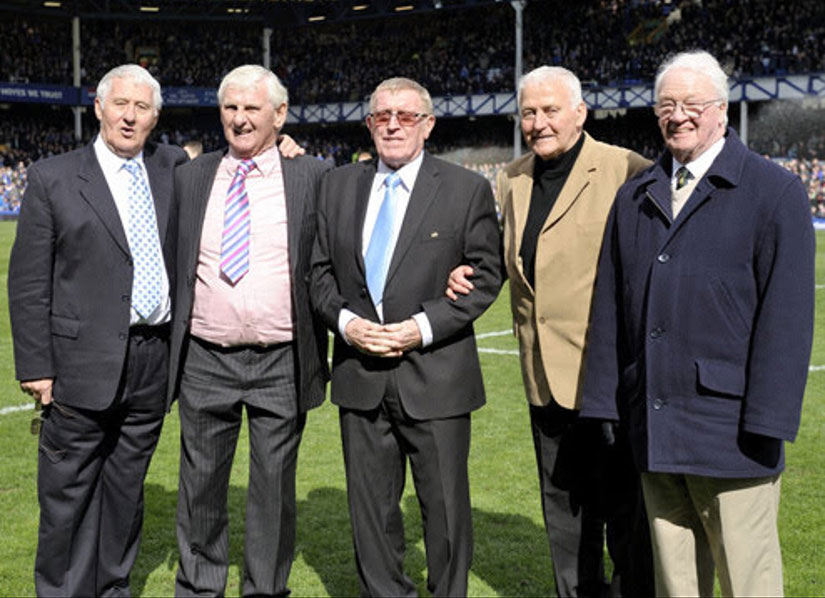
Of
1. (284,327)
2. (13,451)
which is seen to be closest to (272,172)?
(284,327)

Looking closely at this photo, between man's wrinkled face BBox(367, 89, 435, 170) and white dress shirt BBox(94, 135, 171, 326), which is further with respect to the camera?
white dress shirt BBox(94, 135, 171, 326)

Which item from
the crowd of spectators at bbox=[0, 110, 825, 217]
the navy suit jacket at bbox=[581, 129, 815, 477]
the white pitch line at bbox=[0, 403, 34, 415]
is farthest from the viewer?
the crowd of spectators at bbox=[0, 110, 825, 217]

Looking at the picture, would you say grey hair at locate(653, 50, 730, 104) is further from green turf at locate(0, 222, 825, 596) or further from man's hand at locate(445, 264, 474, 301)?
green turf at locate(0, 222, 825, 596)

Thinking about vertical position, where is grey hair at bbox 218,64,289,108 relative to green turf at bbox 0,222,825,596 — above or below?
above

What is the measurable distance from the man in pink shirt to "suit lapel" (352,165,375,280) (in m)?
0.28

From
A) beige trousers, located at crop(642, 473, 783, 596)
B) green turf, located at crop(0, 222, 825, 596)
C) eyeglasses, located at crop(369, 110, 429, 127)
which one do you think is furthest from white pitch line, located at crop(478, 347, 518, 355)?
beige trousers, located at crop(642, 473, 783, 596)

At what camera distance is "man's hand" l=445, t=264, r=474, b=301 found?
3.98 m

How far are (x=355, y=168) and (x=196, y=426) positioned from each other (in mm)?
1262

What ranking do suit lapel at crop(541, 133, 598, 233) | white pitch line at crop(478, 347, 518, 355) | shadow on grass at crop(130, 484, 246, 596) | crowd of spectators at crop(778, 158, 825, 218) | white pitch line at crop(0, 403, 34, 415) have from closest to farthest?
1. suit lapel at crop(541, 133, 598, 233)
2. shadow on grass at crop(130, 484, 246, 596)
3. white pitch line at crop(0, 403, 34, 415)
4. white pitch line at crop(478, 347, 518, 355)
5. crowd of spectators at crop(778, 158, 825, 218)

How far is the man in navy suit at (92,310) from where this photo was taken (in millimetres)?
4113

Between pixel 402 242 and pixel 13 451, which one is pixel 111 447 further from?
pixel 13 451

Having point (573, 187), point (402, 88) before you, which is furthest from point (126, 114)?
point (573, 187)

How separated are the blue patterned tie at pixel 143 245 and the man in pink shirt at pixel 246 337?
10 centimetres

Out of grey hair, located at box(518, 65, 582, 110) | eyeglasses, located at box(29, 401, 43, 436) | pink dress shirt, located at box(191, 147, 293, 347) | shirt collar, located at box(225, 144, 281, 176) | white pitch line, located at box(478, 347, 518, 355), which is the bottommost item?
white pitch line, located at box(478, 347, 518, 355)
